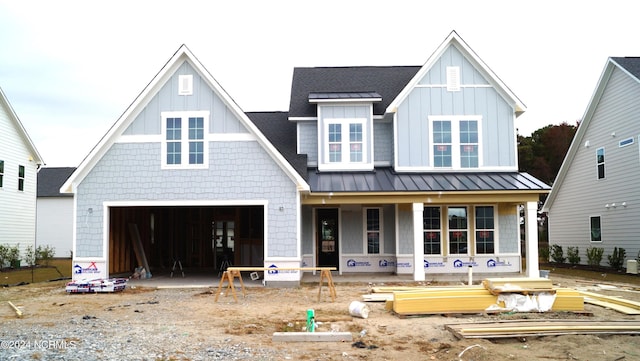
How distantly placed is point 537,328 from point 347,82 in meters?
14.0

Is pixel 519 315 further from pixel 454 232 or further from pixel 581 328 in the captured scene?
pixel 454 232

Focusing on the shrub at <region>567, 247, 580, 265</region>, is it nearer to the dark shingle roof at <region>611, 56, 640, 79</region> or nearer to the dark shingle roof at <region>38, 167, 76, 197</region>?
the dark shingle roof at <region>611, 56, 640, 79</region>

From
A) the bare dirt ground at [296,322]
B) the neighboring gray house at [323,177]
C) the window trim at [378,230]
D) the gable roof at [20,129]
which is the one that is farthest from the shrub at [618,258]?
the gable roof at [20,129]

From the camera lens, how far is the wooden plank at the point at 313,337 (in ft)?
28.8

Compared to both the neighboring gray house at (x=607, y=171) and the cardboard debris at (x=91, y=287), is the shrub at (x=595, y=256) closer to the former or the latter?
the neighboring gray house at (x=607, y=171)

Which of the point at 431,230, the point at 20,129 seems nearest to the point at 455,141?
the point at 431,230

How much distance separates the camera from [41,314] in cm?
1138

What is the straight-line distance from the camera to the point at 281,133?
69.6 feet

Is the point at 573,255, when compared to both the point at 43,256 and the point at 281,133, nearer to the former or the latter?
the point at 281,133

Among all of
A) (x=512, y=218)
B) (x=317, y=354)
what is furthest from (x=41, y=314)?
(x=512, y=218)

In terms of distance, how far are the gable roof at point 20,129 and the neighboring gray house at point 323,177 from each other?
9.53m

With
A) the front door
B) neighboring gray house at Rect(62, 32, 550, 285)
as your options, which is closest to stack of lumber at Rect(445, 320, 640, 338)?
neighboring gray house at Rect(62, 32, 550, 285)

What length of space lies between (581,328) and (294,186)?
912 cm

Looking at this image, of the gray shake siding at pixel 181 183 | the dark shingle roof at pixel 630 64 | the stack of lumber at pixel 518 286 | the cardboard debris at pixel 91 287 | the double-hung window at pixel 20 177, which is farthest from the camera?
the double-hung window at pixel 20 177
